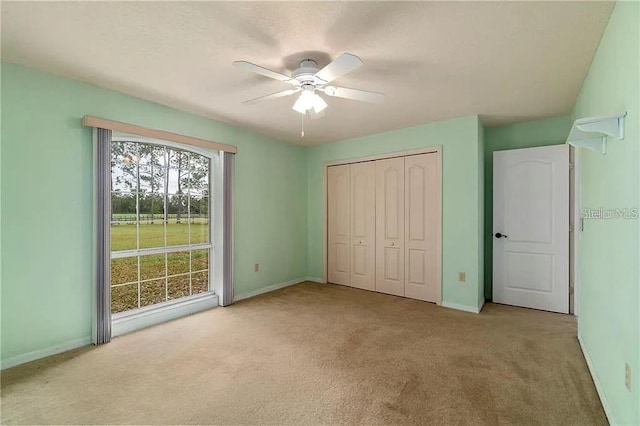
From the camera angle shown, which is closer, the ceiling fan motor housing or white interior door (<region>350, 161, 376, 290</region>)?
the ceiling fan motor housing

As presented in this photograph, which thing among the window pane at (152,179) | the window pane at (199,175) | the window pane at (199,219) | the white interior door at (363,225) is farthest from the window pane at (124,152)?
the white interior door at (363,225)

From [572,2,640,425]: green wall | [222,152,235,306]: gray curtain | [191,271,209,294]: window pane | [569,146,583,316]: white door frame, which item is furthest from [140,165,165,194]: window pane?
[569,146,583,316]: white door frame

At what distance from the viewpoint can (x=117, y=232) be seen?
3059 millimetres

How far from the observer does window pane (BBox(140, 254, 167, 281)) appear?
3303 mm

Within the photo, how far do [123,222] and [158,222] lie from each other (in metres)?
0.37

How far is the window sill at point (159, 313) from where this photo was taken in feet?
9.82

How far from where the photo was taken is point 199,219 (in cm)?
387

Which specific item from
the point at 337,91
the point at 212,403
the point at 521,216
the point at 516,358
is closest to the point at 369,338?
the point at 516,358

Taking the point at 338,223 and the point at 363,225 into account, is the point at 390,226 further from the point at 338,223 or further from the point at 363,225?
the point at 338,223

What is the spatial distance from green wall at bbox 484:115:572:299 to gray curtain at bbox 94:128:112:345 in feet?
14.7

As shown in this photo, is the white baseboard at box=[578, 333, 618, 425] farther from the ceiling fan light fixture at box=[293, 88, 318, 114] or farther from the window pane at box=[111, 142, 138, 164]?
the window pane at box=[111, 142, 138, 164]

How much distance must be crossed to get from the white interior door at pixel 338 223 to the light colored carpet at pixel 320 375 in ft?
5.31

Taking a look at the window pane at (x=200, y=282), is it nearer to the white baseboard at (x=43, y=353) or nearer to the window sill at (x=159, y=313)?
the window sill at (x=159, y=313)

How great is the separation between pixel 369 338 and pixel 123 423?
2.00 meters
